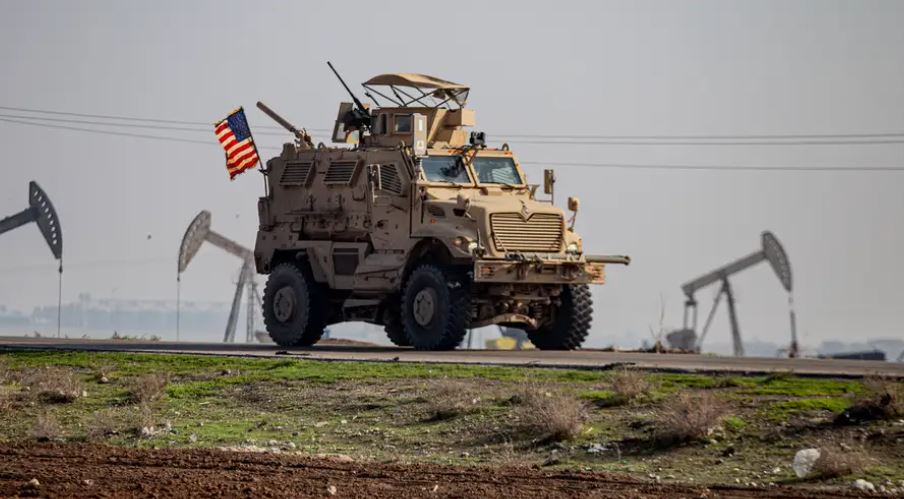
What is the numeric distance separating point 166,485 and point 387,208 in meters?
18.6

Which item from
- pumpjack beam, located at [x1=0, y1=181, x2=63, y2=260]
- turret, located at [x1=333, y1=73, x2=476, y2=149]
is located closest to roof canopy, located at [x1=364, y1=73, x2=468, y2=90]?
turret, located at [x1=333, y1=73, x2=476, y2=149]

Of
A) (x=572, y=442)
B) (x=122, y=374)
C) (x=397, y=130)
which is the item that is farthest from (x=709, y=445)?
(x=397, y=130)

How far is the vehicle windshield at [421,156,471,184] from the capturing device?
3441 cm

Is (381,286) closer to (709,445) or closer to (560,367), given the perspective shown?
(560,367)

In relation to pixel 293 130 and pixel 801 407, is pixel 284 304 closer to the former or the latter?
pixel 293 130

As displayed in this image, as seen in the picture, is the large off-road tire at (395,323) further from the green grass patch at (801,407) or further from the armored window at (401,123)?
the green grass patch at (801,407)

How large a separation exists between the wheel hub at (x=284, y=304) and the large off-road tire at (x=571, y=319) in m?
5.25

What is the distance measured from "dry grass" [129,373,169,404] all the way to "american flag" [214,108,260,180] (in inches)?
579

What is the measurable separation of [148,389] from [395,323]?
11.3 m

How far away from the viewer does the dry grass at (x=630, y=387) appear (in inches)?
869

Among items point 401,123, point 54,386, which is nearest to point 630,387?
point 54,386

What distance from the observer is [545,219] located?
111ft

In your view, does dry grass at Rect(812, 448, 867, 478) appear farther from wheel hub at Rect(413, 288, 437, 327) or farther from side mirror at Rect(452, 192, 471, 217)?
side mirror at Rect(452, 192, 471, 217)

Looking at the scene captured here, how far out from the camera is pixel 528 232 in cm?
3362
